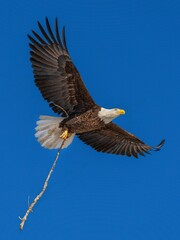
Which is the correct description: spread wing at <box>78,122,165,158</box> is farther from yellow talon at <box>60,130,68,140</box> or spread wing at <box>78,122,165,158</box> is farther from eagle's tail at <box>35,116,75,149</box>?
yellow talon at <box>60,130,68,140</box>

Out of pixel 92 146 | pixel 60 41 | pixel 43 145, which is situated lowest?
pixel 43 145

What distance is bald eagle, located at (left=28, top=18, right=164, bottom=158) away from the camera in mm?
8523

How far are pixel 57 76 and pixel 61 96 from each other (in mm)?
332

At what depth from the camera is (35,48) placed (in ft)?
27.9

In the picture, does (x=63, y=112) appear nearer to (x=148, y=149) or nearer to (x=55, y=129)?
(x=55, y=129)

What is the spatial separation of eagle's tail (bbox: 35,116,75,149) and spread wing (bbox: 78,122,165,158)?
0.66m

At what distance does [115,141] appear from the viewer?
991 centimetres

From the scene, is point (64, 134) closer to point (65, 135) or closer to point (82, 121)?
point (65, 135)

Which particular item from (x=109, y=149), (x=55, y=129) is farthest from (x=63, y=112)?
(x=109, y=149)

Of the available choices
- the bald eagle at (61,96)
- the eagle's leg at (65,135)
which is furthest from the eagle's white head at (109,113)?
the eagle's leg at (65,135)

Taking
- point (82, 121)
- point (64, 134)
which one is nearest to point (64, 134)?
point (64, 134)

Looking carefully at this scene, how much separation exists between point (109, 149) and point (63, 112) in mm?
1515

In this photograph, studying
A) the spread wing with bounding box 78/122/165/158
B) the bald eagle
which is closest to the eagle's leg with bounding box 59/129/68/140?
the bald eagle

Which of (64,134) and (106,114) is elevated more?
(106,114)
